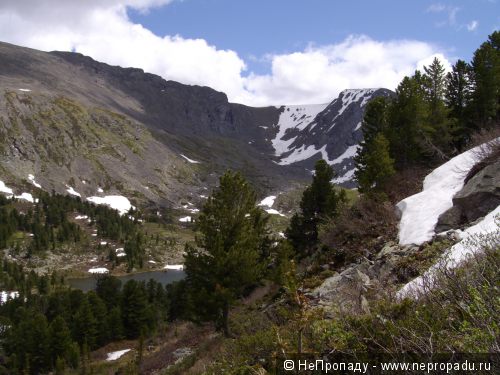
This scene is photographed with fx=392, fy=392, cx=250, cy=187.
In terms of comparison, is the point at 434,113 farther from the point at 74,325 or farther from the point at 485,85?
the point at 74,325

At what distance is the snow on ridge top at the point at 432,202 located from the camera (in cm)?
1678

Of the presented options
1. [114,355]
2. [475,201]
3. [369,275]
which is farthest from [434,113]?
[114,355]

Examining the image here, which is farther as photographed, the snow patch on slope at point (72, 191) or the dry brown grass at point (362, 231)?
the snow patch on slope at point (72, 191)

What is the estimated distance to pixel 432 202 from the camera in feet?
62.6

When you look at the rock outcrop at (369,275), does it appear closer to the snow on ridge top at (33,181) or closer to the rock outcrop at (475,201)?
the rock outcrop at (475,201)

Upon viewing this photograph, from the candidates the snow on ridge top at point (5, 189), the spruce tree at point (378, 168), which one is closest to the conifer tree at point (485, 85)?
the spruce tree at point (378, 168)

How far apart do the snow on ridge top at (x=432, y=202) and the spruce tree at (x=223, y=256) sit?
995cm

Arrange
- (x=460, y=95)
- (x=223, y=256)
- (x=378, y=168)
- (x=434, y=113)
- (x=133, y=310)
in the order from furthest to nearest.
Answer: (x=133, y=310) → (x=460, y=95) → (x=434, y=113) → (x=378, y=168) → (x=223, y=256)

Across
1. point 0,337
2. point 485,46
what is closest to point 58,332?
point 0,337

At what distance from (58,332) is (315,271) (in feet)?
149

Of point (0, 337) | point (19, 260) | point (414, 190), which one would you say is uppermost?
point (414, 190)

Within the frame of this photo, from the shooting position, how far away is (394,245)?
1691 cm

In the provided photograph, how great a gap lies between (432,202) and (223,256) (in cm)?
1238

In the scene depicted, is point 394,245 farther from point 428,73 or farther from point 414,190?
point 428,73
